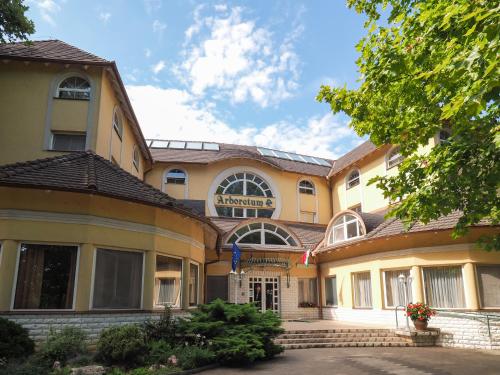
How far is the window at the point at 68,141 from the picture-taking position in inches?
561

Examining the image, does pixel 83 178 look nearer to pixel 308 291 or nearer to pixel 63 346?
pixel 63 346

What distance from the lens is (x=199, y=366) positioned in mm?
9789

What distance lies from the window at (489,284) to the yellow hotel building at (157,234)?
1.4 inches

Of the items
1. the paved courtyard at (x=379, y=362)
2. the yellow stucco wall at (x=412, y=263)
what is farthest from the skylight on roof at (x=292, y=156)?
the paved courtyard at (x=379, y=362)

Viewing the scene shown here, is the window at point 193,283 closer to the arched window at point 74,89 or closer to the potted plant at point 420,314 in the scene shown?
the arched window at point 74,89

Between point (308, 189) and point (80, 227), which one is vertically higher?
point (308, 189)

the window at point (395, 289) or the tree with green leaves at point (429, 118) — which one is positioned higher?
the tree with green leaves at point (429, 118)

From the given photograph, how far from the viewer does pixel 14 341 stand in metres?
8.70

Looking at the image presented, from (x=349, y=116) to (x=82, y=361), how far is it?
8398mm

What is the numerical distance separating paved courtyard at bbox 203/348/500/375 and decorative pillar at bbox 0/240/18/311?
4975 millimetres

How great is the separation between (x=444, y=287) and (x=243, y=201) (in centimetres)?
1275

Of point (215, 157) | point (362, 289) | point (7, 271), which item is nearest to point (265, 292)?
point (362, 289)

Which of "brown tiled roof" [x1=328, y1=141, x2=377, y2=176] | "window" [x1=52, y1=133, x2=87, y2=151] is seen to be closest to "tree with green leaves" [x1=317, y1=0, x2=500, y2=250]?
"window" [x1=52, y1=133, x2=87, y2=151]

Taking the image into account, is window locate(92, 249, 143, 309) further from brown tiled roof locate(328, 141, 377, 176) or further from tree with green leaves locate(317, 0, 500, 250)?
brown tiled roof locate(328, 141, 377, 176)
